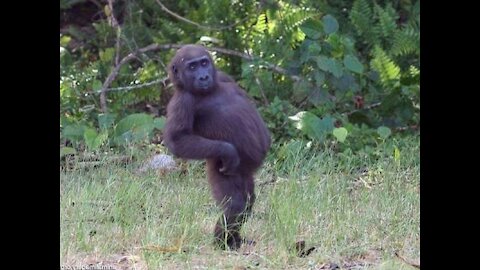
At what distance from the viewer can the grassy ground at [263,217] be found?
5.50 metres

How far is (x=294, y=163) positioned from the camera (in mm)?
7688

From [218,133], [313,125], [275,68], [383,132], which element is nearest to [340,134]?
[313,125]

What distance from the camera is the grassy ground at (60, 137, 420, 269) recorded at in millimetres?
5500

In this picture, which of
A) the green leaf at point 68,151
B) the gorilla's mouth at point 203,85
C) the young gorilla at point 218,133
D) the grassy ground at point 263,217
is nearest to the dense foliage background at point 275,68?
the green leaf at point 68,151

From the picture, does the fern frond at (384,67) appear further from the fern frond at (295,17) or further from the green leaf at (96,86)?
the green leaf at (96,86)

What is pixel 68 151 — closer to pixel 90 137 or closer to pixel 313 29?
pixel 90 137

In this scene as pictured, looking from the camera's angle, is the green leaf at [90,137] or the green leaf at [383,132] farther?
the green leaf at [383,132]

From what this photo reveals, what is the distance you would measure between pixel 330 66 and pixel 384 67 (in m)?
0.68

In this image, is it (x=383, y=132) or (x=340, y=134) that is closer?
(x=340, y=134)

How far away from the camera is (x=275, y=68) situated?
30.0 feet

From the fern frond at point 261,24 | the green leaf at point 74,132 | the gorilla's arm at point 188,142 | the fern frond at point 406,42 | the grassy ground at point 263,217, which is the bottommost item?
the grassy ground at point 263,217

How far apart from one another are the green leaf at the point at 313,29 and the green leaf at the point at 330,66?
246mm
